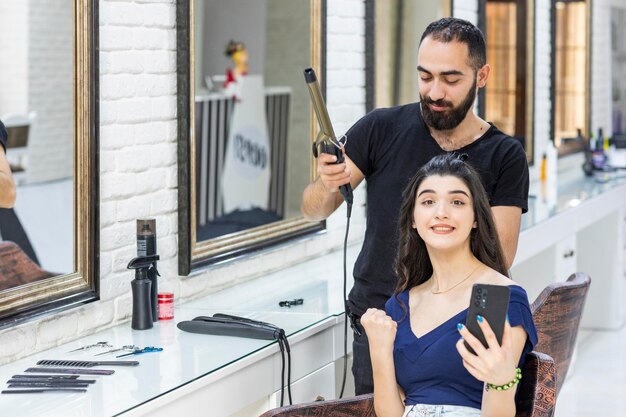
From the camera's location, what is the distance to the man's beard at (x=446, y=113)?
261 centimetres

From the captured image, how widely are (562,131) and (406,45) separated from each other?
234 cm

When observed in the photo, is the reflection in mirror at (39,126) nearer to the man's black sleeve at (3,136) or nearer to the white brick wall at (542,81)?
the man's black sleeve at (3,136)

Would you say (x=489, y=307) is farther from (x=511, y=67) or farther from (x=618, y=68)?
(x=618, y=68)

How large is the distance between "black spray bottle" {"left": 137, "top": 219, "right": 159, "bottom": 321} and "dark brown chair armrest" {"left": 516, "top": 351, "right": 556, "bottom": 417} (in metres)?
1.00

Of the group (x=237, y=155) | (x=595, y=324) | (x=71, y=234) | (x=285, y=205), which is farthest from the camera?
(x=595, y=324)

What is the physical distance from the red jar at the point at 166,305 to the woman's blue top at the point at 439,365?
2.51ft

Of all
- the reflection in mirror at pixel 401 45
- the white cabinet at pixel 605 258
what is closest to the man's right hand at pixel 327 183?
the reflection in mirror at pixel 401 45

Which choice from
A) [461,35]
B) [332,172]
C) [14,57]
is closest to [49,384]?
[14,57]

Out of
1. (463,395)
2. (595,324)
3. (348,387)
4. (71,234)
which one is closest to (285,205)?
(348,387)

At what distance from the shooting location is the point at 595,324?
241 inches

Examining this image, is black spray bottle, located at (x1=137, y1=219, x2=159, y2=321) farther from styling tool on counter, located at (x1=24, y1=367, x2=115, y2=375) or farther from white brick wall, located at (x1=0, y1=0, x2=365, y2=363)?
styling tool on counter, located at (x1=24, y1=367, x2=115, y2=375)

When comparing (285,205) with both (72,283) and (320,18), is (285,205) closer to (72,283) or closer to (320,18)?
(320,18)

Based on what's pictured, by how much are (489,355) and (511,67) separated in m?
4.30

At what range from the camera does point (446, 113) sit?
261 cm
